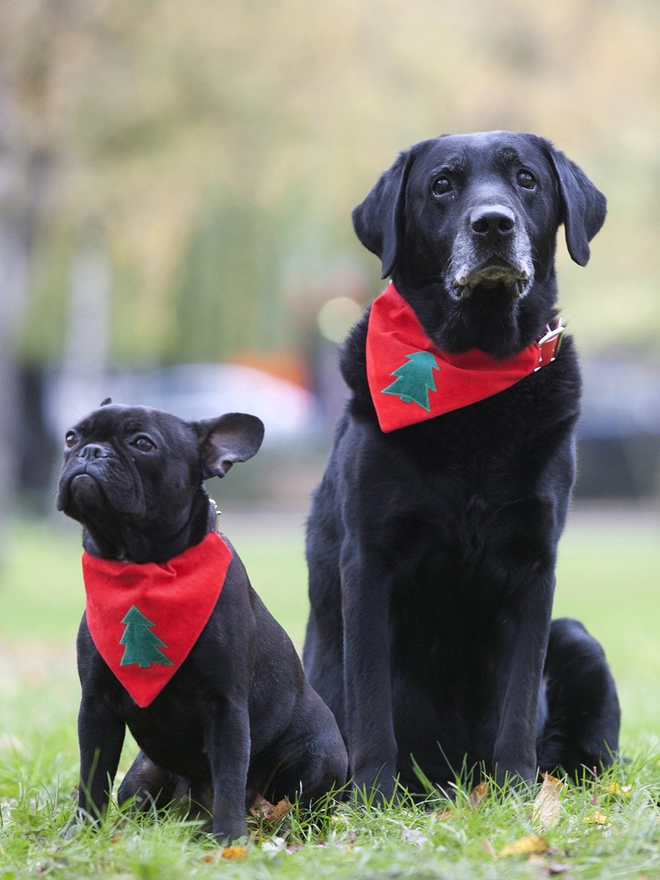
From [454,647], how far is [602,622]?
23.2 ft

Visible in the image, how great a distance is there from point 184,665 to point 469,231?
62.0 inches

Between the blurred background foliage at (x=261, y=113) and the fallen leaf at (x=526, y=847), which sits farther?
the blurred background foliage at (x=261, y=113)

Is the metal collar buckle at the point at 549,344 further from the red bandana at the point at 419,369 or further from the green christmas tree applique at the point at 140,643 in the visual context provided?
the green christmas tree applique at the point at 140,643

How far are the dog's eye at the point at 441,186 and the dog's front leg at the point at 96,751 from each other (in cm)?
193

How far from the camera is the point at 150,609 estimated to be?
339cm

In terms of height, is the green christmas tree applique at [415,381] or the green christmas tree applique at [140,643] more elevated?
the green christmas tree applique at [415,381]

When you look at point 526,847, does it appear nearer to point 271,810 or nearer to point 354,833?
point 354,833

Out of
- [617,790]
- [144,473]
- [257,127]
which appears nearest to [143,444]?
[144,473]

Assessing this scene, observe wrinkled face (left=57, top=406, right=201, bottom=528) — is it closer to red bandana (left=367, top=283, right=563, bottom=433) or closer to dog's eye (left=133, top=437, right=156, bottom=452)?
dog's eye (left=133, top=437, right=156, bottom=452)

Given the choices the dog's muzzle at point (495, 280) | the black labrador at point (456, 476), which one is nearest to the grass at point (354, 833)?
the black labrador at point (456, 476)

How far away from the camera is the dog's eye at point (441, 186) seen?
12.8 ft

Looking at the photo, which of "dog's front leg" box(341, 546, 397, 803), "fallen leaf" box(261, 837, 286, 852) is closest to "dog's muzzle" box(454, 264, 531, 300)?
"dog's front leg" box(341, 546, 397, 803)

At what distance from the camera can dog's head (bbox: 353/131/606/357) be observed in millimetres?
3754

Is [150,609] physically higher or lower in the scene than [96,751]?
higher
